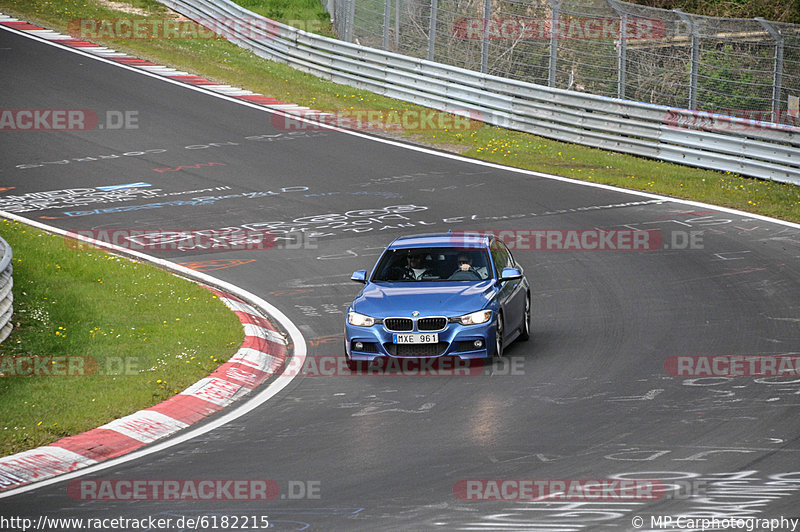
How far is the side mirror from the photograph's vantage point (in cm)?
1305

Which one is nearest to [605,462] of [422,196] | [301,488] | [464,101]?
[301,488]

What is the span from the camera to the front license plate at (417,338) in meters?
12.2

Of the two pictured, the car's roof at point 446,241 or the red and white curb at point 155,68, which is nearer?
the car's roof at point 446,241

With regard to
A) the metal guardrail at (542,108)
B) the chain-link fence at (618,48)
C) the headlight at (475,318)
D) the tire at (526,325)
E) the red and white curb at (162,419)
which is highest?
the chain-link fence at (618,48)

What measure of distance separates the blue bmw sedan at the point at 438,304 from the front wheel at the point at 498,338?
11 mm

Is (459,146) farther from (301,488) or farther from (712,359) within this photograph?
(301,488)

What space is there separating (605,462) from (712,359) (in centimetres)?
371

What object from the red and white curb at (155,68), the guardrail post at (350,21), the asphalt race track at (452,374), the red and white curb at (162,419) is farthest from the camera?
the guardrail post at (350,21)

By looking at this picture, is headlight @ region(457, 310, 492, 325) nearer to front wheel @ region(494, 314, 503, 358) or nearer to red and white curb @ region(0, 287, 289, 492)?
front wheel @ region(494, 314, 503, 358)

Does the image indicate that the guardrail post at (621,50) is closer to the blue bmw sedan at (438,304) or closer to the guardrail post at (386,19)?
the guardrail post at (386,19)

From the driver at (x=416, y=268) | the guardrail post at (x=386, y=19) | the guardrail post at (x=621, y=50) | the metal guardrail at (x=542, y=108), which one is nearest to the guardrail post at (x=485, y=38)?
the metal guardrail at (x=542, y=108)

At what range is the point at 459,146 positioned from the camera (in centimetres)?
2612

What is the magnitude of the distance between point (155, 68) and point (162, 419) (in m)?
23.4

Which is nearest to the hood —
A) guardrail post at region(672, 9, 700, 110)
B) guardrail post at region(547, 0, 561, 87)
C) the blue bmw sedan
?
the blue bmw sedan
